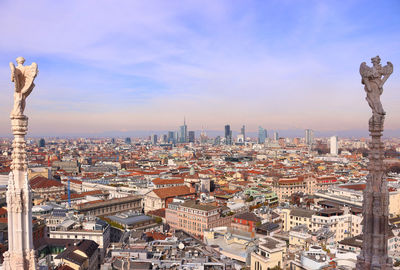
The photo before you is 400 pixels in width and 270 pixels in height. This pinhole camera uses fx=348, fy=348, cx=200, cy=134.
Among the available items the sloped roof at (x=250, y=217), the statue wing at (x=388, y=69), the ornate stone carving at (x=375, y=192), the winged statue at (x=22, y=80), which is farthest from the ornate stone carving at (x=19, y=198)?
the sloped roof at (x=250, y=217)

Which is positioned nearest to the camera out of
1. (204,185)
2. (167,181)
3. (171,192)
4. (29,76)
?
(29,76)

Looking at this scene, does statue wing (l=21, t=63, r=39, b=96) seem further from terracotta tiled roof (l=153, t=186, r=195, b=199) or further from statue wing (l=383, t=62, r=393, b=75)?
terracotta tiled roof (l=153, t=186, r=195, b=199)

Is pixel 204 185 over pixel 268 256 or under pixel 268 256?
under

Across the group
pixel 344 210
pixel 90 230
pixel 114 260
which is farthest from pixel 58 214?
pixel 344 210

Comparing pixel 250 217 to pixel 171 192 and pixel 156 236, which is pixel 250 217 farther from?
pixel 171 192

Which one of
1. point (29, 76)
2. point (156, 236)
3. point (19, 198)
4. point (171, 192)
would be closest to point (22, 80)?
point (29, 76)

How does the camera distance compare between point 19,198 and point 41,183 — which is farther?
point 41,183

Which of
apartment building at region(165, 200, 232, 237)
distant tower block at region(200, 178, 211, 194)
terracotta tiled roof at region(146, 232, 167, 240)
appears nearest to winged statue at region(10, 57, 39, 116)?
terracotta tiled roof at region(146, 232, 167, 240)

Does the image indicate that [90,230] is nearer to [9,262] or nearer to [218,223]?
[218,223]
